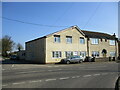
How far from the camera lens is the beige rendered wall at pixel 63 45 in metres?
30.3

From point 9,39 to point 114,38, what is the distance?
39.1 m

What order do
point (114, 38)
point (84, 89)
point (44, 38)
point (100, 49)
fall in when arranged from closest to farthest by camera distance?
point (84, 89)
point (44, 38)
point (100, 49)
point (114, 38)

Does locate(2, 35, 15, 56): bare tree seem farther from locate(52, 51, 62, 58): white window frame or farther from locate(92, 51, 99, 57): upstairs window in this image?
locate(92, 51, 99, 57): upstairs window

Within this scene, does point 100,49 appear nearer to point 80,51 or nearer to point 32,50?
point 80,51

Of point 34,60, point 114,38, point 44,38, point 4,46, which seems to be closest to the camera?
point 44,38

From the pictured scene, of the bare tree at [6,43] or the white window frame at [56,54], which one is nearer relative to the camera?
the white window frame at [56,54]

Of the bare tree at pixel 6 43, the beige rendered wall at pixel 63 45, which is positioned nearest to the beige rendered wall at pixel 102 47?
the beige rendered wall at pixel 63 45

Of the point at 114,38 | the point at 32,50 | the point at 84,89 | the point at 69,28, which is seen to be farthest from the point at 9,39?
the point at 84,89

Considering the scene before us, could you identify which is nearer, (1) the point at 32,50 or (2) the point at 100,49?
(1) the point at 32,50

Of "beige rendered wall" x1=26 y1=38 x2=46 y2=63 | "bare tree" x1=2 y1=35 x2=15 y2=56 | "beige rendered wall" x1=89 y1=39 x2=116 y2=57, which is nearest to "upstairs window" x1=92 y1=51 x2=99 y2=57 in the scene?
"beige rendered wall" x1=89 y1=39 x2=116 y2=57

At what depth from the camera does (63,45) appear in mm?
32719

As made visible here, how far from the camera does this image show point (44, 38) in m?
30.3

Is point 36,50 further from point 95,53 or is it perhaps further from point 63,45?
point 95,53

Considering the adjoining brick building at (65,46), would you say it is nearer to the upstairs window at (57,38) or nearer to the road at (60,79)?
the upstairs window at (57,38)
